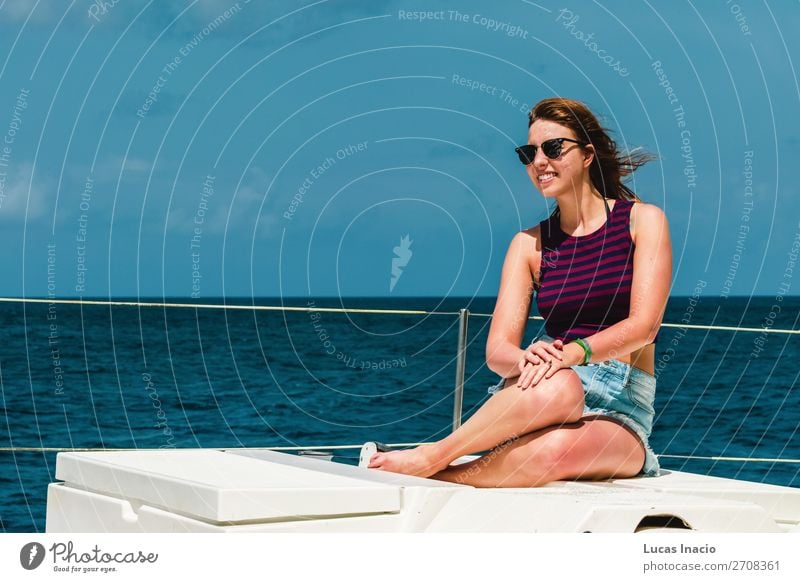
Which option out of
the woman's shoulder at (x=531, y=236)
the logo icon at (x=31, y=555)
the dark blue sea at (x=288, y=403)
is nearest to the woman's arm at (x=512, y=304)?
the woman's shoulder at (x=531, y=236)

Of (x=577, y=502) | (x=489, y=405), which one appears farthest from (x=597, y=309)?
(x=577, y=502)

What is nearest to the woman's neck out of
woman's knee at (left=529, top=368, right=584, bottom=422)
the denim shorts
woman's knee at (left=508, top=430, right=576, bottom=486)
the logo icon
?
the denim shorts

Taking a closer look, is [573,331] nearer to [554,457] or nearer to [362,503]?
[554,457]

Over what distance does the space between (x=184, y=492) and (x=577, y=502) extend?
82cm

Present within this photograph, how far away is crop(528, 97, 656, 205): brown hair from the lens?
9.97 ft

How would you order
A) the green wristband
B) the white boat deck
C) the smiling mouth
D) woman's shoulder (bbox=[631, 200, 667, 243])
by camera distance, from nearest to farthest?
the white boat deck < the green wristband < woman's shoulder (bbox=[631, 200, 667, 243]) < the smiling mouth

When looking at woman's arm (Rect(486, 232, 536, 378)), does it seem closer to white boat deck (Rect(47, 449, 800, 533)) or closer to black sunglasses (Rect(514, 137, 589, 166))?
black sunglasses (Rect(514, 137, 589, 166))

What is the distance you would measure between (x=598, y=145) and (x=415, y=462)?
1.00 m

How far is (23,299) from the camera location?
4062mm

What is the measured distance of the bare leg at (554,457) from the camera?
8.98 feet

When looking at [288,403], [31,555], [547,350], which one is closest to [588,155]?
[547,350]

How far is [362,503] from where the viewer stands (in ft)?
7.98

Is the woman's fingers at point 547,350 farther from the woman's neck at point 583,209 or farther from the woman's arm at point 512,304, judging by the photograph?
the woman's neck at point 583,209

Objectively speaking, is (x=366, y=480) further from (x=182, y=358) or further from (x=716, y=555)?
(x=182, y=358)
